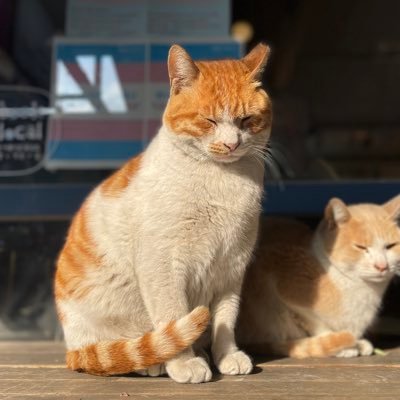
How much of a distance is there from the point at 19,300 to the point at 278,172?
1441 millimetres

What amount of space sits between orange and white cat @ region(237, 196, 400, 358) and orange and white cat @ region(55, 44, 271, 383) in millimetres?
308

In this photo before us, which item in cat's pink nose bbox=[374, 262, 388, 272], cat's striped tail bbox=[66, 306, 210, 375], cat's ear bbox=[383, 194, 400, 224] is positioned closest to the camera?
cat's striped tail bbox=[66, 306, 210, 375]

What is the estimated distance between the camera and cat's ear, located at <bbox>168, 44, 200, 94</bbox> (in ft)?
4.83

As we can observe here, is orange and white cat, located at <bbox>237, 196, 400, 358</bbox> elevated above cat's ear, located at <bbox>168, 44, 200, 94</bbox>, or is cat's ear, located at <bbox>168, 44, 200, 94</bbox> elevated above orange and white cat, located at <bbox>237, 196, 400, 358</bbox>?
cat's ear, located at <bbox>168, 44, 200, 94</bbox>

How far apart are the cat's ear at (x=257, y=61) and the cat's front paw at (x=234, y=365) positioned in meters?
0.83

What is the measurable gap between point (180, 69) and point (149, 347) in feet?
2.56

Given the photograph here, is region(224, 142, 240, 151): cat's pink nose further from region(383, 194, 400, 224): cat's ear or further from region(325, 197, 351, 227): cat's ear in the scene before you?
region(383, 194, 400, 224): cat's ear

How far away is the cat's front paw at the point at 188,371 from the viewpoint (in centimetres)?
143

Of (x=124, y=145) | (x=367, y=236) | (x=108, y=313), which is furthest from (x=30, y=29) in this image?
(x=367, y=236)

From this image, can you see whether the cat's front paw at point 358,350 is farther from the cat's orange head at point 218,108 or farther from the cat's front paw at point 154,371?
the cat's orange head at point 218,108

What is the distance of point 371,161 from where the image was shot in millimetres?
2727

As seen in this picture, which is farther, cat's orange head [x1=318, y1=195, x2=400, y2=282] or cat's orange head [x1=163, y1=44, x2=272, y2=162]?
cat's orange head [x1=318, y1=195, x2=400, y2=282]

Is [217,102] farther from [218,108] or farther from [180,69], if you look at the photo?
[180,69]

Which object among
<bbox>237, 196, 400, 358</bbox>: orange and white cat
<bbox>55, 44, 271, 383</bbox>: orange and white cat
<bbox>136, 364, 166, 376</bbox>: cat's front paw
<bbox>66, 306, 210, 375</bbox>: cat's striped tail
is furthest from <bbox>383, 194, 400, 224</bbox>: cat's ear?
<bbox>136, 364, 166, 376</bbox>: cat's front paw
